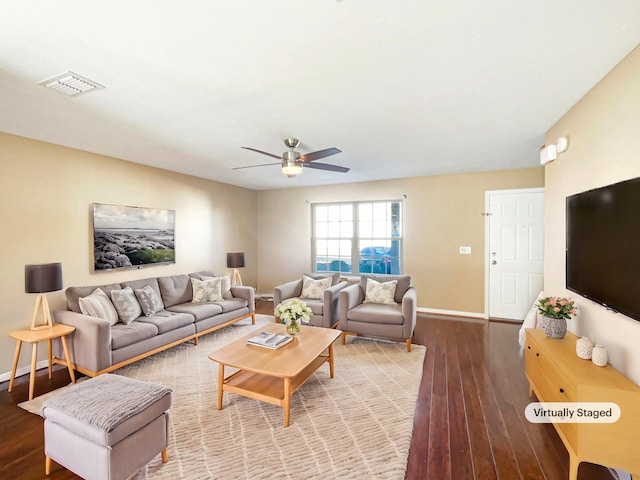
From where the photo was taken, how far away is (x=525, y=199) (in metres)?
4.82

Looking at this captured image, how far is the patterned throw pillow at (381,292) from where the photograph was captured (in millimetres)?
4293

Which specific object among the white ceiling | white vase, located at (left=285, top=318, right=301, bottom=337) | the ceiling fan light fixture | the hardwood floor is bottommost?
the hardwood floor

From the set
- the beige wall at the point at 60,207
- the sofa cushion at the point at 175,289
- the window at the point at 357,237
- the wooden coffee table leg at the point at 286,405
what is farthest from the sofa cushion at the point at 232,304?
Result: the wooden coffee table leg at the point at 286,405

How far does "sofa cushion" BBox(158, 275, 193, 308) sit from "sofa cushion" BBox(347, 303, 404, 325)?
2.50m

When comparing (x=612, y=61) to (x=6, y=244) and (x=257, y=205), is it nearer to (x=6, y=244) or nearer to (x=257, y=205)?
(x=6, y=244)

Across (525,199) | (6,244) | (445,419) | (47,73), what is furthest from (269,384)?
(525,199)

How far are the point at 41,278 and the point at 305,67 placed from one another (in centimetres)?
320

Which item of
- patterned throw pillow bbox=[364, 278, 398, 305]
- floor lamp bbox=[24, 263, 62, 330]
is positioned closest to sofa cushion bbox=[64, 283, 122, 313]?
floor lamp bbox=[24, 263, 62, 330]

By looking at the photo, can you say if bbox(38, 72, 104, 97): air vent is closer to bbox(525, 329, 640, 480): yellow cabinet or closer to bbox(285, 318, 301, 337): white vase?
bbox(285, 318, 301, 337): white vase

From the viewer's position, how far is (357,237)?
6.20m

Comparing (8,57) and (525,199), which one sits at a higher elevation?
(8,57)

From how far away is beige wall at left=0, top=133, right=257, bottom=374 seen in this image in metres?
3.07

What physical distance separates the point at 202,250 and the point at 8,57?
155 inches

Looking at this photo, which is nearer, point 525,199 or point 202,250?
point 525,199
